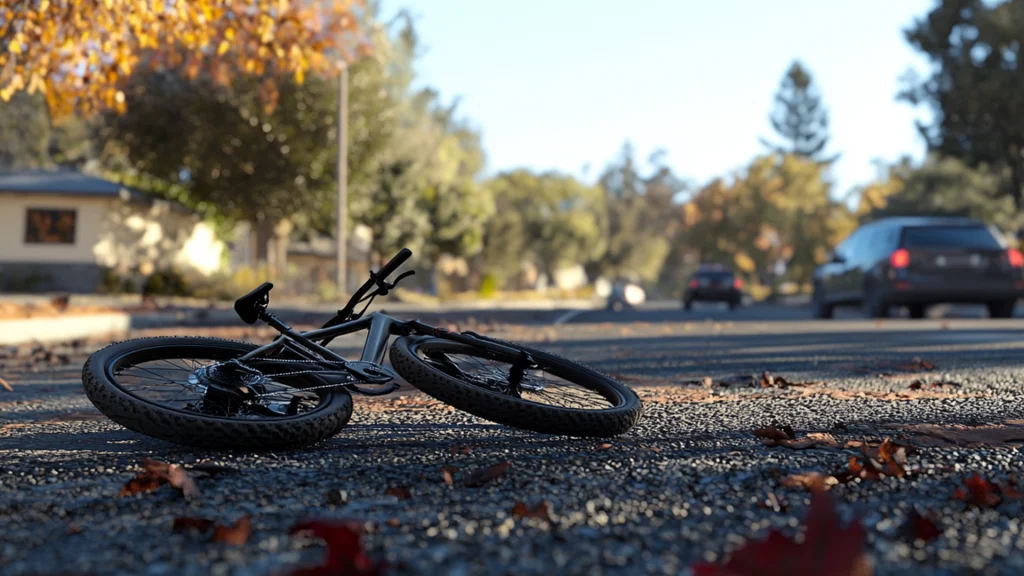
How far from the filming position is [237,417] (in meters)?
4.05

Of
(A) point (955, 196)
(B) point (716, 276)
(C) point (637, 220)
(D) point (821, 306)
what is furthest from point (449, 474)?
(C) point (637, 220)

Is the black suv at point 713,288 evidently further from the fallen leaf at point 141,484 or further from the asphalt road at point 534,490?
the fallen leaf at point 141,484

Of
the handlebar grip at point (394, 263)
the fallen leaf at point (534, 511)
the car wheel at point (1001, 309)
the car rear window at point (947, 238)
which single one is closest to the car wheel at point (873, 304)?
the car rear window at point (947, 238)

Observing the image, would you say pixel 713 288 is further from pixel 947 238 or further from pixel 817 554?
pixel 817 554

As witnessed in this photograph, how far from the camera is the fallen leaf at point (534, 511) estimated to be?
9.30 ft

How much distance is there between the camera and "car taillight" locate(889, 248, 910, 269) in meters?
16.1

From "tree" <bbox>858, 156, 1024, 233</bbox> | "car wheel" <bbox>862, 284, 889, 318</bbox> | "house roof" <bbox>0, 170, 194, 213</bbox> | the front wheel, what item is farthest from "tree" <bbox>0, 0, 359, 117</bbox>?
"tree" <bbox>858, 156, 1024, 233</bbox>

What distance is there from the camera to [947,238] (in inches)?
639

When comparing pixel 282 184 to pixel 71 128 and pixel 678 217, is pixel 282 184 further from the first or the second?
pixel 678 217

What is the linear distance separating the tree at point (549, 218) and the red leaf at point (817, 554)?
7883cm

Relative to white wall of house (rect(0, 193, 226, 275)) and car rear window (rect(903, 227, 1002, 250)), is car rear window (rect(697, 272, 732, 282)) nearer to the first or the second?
white wall of house (rect(0, 193, 226, 275))

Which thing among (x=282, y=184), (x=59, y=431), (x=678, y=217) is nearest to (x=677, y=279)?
(x=678, y=217)

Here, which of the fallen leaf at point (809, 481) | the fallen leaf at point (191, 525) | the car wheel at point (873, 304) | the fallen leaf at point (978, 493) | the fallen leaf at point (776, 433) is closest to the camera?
the fallen leaf at point (191, 525)

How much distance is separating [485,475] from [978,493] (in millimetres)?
1480
